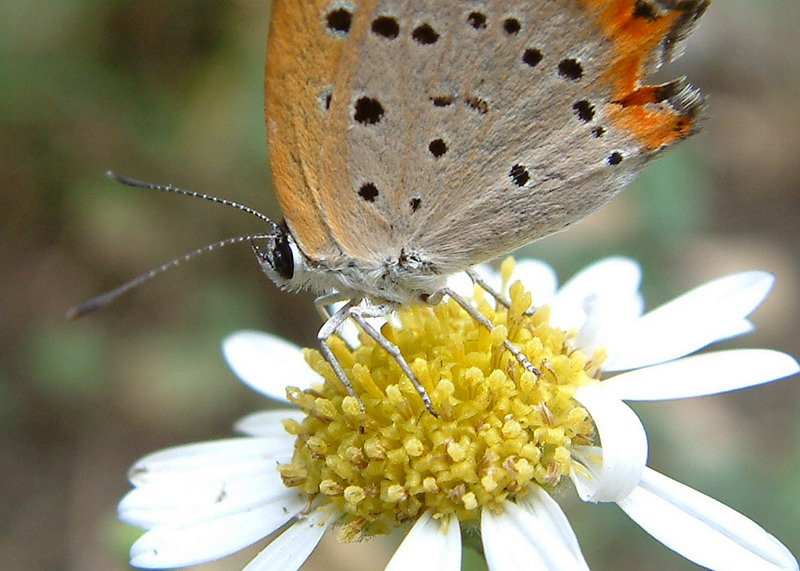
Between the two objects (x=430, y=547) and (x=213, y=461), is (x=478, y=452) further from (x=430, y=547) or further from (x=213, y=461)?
(x=213, y=461)

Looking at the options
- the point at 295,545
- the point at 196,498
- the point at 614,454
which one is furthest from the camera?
the point at 196,498

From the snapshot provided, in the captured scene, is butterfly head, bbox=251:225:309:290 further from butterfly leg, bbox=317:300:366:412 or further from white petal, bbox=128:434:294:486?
white petal, bbox=128:434:294:486

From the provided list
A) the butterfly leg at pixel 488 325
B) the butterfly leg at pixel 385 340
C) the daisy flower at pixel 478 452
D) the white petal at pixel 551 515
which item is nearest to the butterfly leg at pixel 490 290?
the daisy flower at pixel 478 452

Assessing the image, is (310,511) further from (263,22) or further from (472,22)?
(263,22)

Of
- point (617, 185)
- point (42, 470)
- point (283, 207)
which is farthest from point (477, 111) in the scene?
point (42, 470)

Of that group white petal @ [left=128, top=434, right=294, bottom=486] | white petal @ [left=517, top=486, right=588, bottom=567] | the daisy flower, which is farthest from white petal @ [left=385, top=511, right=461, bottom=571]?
white petal @ [left=128, top=434, right=294, bottom=486]

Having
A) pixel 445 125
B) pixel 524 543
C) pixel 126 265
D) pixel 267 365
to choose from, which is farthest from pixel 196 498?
pixel 126 265

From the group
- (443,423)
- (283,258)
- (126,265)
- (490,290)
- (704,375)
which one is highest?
(126,265)

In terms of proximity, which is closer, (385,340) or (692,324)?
(385,340)

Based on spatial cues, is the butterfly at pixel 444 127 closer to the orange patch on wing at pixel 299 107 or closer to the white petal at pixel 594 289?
the orange patch on wing at pixel 299 107
